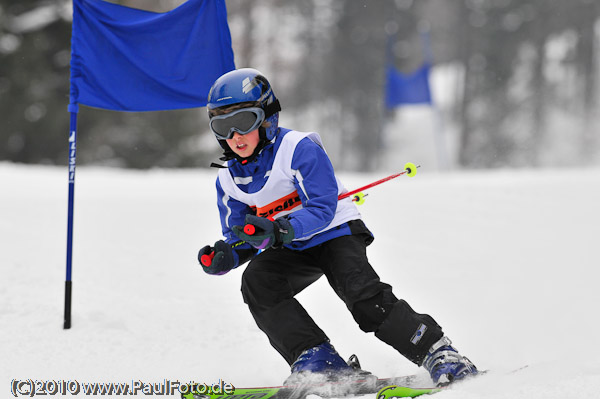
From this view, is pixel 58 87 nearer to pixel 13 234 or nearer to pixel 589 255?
pixel 13 234

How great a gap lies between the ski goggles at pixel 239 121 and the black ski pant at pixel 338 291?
654 mm

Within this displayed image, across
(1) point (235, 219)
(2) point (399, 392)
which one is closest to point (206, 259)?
(1) point (235, 219)

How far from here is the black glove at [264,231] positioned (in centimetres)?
280

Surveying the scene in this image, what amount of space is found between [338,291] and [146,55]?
215 cm

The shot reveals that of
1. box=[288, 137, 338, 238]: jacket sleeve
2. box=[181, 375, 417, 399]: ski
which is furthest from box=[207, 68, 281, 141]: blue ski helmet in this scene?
Result: box=[181, 375, 417, 399]: ski

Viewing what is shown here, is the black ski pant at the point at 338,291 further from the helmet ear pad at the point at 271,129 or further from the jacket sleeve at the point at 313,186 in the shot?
the helmet ear pad at the point at 271,129

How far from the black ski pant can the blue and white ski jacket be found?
3.7 inches

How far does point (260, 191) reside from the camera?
315 centimetres

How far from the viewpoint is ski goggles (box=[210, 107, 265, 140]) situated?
3.10 m

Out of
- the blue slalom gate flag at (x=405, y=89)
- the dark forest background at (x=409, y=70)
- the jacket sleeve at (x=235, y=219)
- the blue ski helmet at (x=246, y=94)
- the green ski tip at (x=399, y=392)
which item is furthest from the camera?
the dark forest background at (x=409, y=70)

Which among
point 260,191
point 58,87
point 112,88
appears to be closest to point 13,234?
point 112,88

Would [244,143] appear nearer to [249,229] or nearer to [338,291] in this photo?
[249,229]

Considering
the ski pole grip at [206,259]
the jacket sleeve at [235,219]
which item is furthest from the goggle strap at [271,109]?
the ski pole grip at [206,259]

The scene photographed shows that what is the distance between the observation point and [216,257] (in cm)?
307
